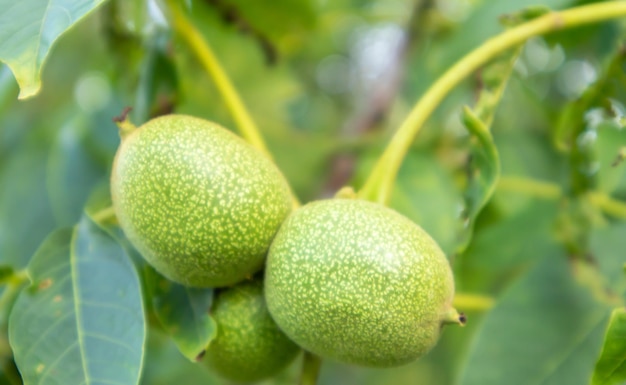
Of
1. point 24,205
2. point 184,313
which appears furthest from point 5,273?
point 24,205

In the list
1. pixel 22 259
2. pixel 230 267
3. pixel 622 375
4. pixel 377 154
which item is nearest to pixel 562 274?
pixel 622 375

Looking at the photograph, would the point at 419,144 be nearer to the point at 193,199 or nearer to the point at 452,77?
the point at 452,77

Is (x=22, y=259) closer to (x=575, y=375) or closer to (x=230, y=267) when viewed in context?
(x=230, y=267)

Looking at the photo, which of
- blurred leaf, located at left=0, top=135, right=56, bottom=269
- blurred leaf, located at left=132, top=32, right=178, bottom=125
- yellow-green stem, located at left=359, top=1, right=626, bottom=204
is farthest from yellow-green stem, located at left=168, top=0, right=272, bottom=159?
blurred leaf, located at left=0, top=135, right=56, bottom=269

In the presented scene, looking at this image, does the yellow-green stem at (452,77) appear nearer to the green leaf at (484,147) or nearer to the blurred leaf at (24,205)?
the green leaf at (484,147)

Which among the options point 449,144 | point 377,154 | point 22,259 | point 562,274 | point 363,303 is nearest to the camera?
point 363,303

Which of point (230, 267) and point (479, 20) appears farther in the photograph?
point (479, 20)

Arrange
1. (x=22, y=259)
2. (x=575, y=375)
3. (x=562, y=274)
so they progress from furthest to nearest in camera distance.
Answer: (x=22, y=259) < (x=562, y=274) < (x=575, y=375)
